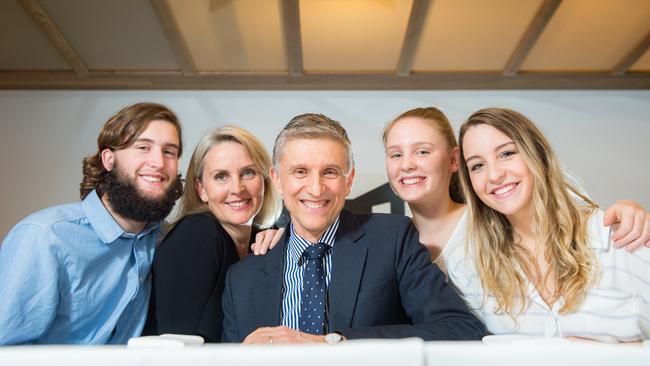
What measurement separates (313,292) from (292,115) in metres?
4.75

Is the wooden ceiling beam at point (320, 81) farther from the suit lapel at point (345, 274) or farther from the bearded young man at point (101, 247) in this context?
the suit lapel at point (345, 274)

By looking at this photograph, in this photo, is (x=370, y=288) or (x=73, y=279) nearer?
(x=370, y=288)

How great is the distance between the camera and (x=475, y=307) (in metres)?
1.69

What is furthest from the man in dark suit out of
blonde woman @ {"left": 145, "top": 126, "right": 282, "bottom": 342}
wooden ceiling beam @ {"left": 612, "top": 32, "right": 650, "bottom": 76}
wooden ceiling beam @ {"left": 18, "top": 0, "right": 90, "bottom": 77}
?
wooden ceiling beam @ {"left": 612, "top": 32, "right": 650, "bottom": 76}

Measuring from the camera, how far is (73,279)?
1.71m

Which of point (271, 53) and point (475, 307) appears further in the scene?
point (271, 53)

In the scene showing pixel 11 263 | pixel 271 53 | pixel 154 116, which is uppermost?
pixel 271 53

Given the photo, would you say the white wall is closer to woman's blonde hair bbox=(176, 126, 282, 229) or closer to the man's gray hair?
woman's blonde hair bbox=(176, 126, 282, 229)

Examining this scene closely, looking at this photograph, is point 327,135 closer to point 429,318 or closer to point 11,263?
point 429,318

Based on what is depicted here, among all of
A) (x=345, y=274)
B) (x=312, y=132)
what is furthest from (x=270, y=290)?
(x=312, y=132)

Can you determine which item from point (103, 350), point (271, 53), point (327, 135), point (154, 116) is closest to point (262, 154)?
point (154, 116)

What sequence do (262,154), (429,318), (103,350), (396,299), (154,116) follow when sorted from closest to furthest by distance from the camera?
(103,350), (429,318), (396,299), (154,116), (262,154)

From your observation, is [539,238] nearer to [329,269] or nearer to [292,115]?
[329,269]

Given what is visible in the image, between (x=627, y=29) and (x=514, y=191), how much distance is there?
4549mm
